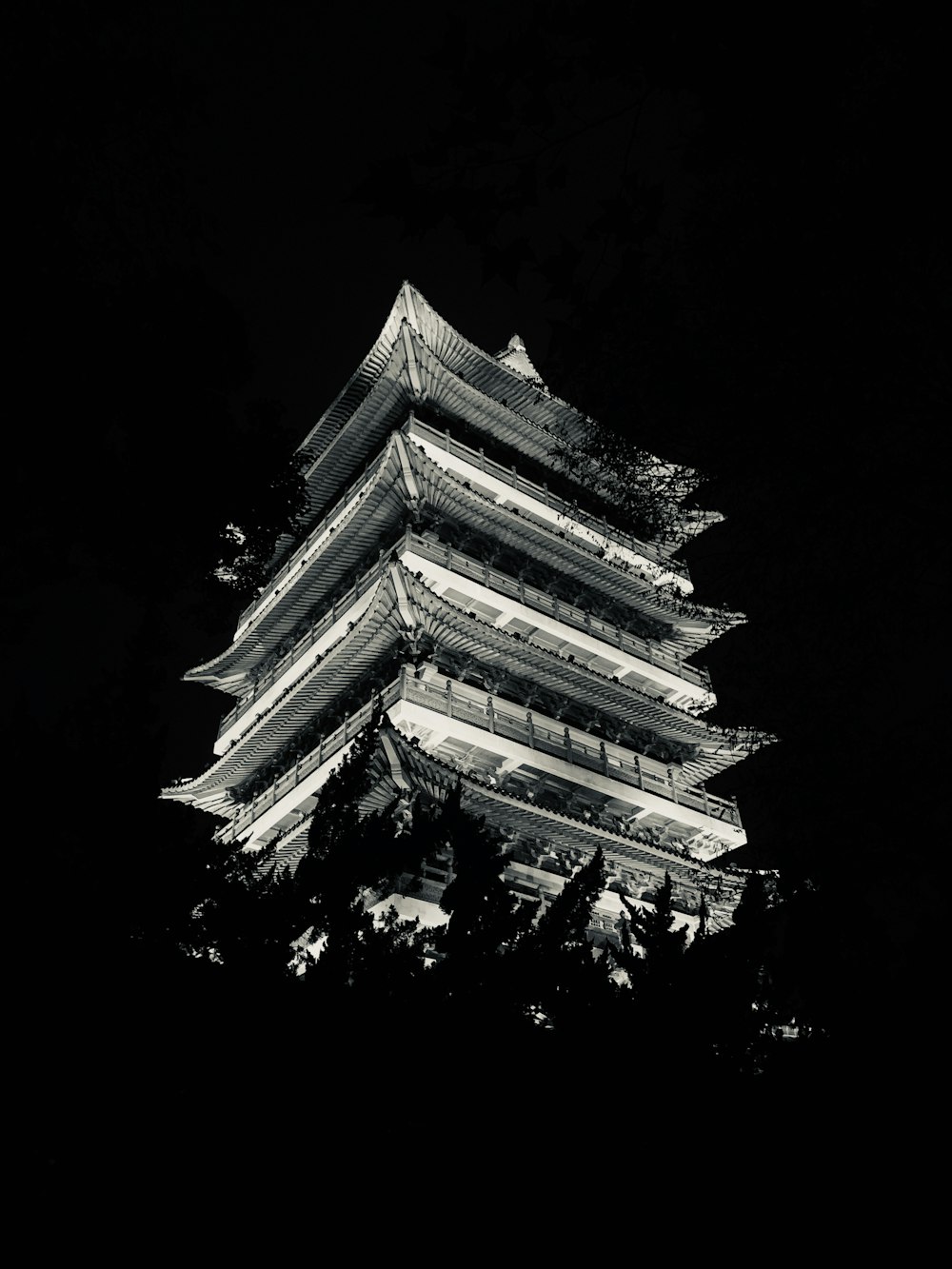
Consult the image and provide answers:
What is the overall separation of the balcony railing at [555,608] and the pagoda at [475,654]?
3.0 inches

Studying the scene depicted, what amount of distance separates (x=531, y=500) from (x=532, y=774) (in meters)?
8.38

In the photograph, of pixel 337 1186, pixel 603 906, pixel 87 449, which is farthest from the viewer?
pixel 603 906

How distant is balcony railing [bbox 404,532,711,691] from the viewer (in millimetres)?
21828

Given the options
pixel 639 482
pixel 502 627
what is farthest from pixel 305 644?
pixel 639 482

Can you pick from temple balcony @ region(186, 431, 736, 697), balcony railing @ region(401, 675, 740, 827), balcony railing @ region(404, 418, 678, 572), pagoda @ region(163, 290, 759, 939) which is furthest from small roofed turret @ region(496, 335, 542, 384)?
balcony railing @ region(401, 675, 740, 827)

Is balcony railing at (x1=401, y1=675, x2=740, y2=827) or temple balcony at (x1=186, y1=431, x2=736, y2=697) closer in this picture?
balcony railing at (x1=401, y1=675, x2=740, y2=827)

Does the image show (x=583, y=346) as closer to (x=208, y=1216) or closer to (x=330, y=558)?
(x=208, y=1216)

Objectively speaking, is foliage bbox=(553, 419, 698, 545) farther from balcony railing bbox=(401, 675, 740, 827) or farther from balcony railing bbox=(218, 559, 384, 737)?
balcony railing bbox=(218, 559, 384, 737)

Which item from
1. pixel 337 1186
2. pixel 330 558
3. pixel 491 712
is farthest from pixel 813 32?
pixel 330 558

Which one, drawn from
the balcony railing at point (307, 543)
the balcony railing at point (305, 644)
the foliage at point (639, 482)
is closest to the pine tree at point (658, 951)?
the foliage at point (639, 482)

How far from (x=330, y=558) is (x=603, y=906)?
11.5m

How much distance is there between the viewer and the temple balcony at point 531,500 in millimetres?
24359

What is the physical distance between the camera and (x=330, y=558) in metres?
24.6

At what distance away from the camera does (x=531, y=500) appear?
25297 millimetres
